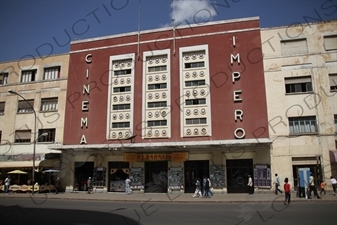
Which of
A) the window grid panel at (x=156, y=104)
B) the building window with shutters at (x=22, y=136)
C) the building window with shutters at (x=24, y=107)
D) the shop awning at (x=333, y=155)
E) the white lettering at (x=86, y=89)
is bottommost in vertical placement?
the shop awning at (x=333, y=155)

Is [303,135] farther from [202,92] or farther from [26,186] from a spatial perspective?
[26,186]

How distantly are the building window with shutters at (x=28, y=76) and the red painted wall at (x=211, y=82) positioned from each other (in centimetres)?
586

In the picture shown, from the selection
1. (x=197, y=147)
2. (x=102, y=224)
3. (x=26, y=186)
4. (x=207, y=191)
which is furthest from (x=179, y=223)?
(x=26, y=186)

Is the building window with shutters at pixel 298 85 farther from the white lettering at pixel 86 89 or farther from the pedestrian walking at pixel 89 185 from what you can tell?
the pedestrian walking at pixel 89 185

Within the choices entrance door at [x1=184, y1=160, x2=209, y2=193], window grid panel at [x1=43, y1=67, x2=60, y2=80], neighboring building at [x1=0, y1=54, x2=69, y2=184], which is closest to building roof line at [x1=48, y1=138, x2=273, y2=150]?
entrance door at [x1=184, y1=160, x2=209, y2=193]

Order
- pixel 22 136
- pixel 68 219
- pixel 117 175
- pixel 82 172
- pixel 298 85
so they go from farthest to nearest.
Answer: pixel 22 136
pixel 82 172
pixel 117 175
pixel 298 85
pixel 68 219

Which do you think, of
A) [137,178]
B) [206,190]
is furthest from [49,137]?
[206,190]

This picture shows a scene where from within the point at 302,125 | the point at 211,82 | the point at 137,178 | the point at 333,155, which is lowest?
the point at 137,178

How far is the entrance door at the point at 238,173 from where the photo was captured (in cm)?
2664

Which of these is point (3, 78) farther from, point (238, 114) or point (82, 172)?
point (238, 114)

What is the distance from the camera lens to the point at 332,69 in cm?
2597

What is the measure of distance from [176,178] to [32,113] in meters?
18.9

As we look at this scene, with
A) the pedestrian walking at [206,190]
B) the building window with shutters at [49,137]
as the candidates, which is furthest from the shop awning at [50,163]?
the pedestrian walking at [206,190]

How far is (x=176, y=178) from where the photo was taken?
1096 inches
